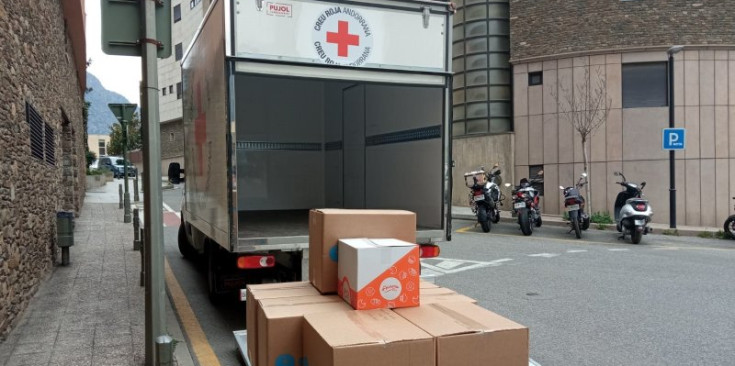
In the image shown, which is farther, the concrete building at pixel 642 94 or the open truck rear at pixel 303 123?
the concrete building at pixel 642 94

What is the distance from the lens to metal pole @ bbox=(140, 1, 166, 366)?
423 cm

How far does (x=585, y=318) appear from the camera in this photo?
20.4 feet

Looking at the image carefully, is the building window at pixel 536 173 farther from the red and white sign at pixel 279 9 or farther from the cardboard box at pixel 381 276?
the cardboard box at pixel 381 276

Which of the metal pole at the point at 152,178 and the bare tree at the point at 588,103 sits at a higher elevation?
the bare tree at the point at 588,103

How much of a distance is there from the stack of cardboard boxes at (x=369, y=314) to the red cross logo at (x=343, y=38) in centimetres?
185

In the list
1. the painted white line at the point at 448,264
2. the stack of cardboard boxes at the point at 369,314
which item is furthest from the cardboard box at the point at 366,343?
the painted white line at the point at 448,264

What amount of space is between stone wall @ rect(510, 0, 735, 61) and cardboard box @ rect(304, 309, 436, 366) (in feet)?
55.7

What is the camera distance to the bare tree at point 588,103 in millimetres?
17469

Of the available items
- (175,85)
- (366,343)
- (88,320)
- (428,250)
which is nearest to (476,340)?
(366,343)

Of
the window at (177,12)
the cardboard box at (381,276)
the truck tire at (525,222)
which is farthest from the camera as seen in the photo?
the window at (177,12)

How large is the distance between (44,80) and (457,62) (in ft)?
50.1

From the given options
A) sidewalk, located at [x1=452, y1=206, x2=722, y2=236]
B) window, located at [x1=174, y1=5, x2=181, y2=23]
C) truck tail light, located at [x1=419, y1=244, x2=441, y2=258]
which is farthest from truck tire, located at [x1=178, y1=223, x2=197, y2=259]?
window, located at [x1=174, y1=5, x2=181, y2=23]

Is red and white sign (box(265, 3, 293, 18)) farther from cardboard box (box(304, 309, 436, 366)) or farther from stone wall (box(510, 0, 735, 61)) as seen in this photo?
stone wall (box(510, 0, 735, 61))

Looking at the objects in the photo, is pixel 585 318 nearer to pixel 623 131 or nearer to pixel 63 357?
pixel 63 357
